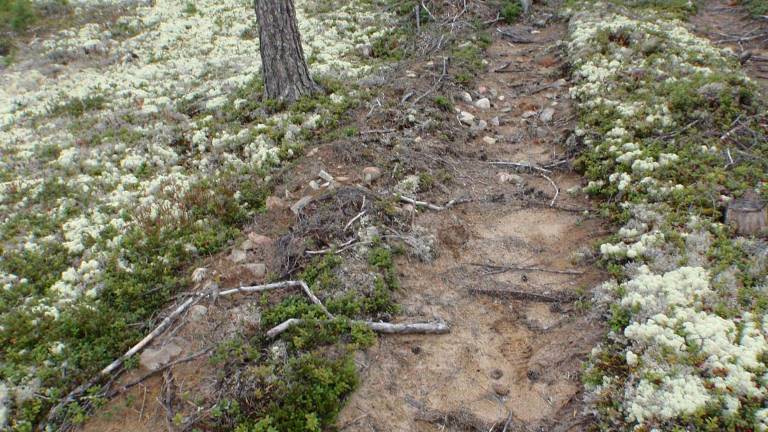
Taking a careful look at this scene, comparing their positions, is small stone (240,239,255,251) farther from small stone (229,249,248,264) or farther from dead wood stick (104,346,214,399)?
dead wood stick (104,346,214,399)

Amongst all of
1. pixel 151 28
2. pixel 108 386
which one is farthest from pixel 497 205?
pixel 151 28

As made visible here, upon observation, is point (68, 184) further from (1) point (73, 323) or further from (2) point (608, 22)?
(2) point (608, 22)

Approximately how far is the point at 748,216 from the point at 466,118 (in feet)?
17.2

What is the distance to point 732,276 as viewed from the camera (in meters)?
4.96

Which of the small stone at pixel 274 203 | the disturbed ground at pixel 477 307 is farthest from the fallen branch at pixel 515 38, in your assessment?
the small stone at pixel 274 203

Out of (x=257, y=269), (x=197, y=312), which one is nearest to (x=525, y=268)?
(x=257, y=269)

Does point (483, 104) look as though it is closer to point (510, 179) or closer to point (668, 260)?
point (510, 179)

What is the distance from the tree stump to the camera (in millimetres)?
5629

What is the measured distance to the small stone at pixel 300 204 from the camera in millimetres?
7032

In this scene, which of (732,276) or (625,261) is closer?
(732,276)

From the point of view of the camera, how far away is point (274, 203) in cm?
736

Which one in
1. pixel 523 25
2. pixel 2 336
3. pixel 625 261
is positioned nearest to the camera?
pixel 2 336

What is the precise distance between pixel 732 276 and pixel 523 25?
1189 cm

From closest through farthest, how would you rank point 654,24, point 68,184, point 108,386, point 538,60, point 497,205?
point 108,386 < point 497,205 < point 68,184 < point 654,24 < point 538,60
